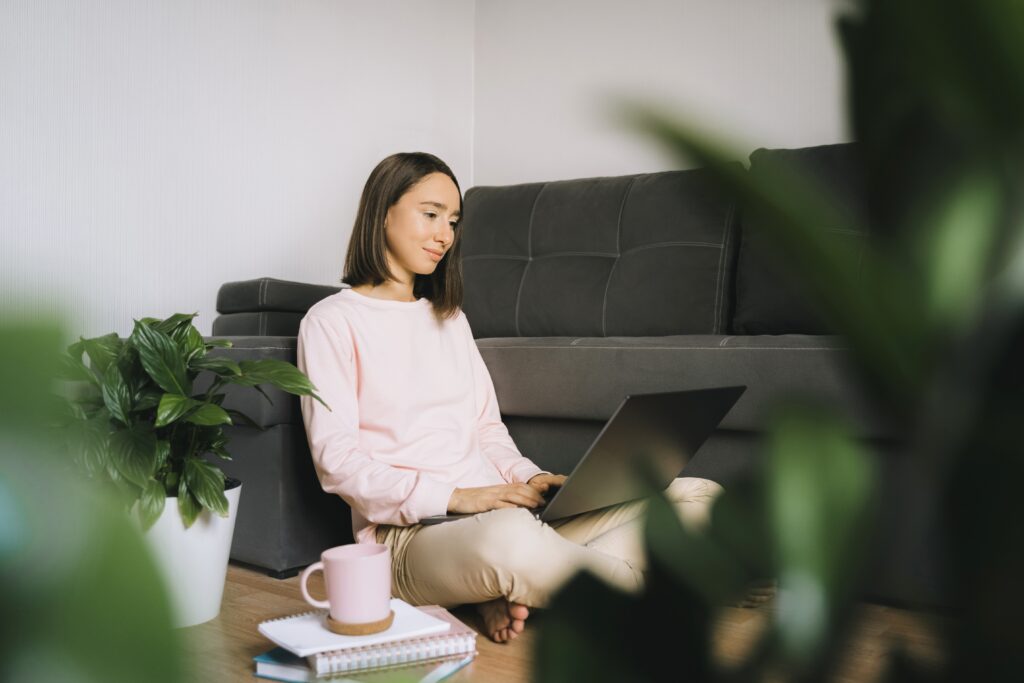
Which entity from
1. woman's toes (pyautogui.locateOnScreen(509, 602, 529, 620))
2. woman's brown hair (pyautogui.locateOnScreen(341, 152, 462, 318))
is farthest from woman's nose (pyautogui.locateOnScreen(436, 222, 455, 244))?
woman's toes (pyautogui.locateOnScreen(509, 602, 529, 620))

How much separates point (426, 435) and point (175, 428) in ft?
1.66

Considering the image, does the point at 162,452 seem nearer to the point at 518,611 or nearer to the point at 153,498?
the point at 153,498

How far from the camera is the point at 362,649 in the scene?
1161 millimetres

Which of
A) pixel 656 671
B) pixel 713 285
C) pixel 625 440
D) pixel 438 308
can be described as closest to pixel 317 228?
pixel 438 308

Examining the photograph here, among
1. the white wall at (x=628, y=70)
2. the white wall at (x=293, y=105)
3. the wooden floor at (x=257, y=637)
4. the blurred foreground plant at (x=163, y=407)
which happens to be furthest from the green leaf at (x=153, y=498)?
the white wall at (x=628, y=70)

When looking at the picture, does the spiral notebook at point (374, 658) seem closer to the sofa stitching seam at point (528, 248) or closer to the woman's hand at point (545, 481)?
the woman's hand at point (545, 481)

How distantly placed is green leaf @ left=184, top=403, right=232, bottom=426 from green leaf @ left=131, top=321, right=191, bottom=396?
0.05 metres

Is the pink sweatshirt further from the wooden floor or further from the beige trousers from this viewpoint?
the wooden floor

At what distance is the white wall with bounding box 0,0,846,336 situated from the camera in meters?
2.19

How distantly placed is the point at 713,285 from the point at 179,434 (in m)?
1.42

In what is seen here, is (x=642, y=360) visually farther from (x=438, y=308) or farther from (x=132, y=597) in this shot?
(x=132, y=597)

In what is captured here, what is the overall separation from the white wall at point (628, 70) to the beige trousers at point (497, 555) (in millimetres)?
1302

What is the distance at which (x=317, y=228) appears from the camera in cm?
295

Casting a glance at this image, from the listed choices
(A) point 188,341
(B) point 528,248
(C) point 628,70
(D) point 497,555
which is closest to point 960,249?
(D) point 497,555
